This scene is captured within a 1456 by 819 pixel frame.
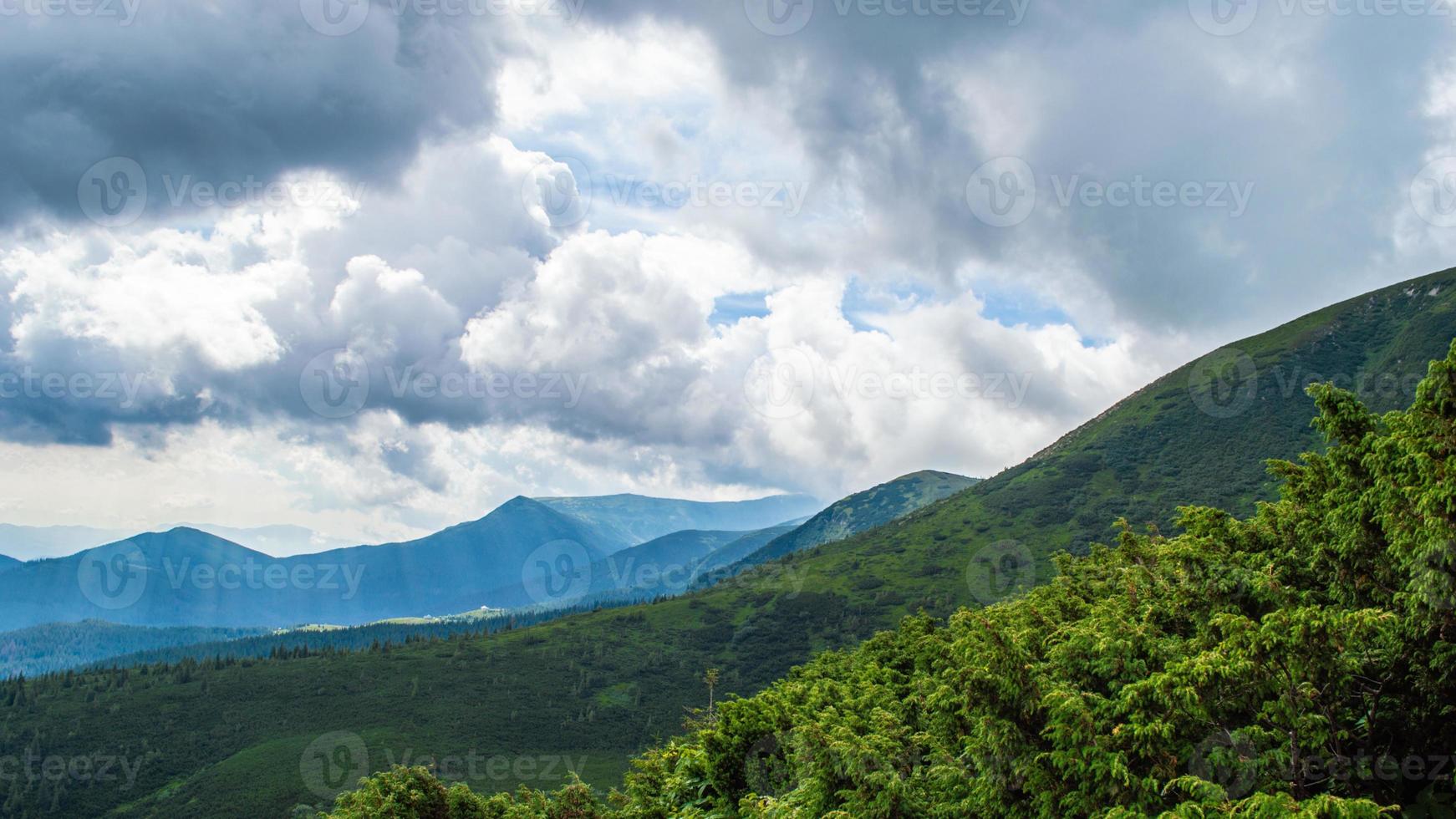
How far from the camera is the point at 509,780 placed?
170250 millimetres

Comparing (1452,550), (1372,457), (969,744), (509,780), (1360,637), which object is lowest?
(509,780)

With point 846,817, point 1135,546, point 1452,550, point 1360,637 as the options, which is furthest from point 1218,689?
point 1135,546

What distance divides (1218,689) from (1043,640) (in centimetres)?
1282

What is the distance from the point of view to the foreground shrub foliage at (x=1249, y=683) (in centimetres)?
1630

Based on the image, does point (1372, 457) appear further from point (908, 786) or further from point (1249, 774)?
point (908, 786)

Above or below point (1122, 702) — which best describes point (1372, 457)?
above

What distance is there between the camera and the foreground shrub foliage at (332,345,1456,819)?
16297mm

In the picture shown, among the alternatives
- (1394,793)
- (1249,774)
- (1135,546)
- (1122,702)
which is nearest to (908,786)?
(1122,702)

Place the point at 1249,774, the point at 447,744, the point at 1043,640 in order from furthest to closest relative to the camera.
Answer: the point at 447,744, the point at 1043,640, the point at 1249,774

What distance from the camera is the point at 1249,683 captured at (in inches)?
666

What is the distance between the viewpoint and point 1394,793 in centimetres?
1656

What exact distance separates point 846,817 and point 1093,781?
6.62 meters

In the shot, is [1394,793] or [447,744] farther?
[447,744]

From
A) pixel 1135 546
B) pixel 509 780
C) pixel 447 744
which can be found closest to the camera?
pixel 1135 546
